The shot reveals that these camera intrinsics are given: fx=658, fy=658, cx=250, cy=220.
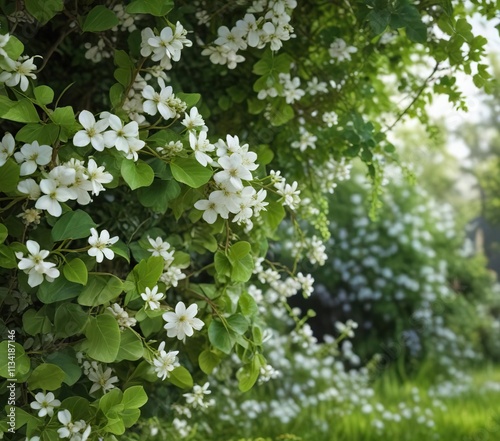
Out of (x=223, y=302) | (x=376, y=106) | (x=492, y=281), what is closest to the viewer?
(x=223, y=302)

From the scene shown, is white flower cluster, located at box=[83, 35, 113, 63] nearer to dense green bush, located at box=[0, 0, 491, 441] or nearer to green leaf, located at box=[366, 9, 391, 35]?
dense green bush, located at box=[0, 0, 491, 441]

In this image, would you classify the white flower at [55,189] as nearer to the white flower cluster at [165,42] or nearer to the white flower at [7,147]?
the white flower at [7,147]

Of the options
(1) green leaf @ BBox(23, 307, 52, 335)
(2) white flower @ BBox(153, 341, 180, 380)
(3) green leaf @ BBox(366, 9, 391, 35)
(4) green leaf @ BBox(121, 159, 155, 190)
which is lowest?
(1) green leaf @ BBox(23, 307, 52, 335)

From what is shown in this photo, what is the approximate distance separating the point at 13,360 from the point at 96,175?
394mm

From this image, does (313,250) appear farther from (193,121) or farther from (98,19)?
(98,19)

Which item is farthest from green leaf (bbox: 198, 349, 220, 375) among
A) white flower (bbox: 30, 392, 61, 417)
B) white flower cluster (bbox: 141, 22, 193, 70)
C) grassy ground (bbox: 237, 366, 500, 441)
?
grassy ground (bbox: 237, 366, 500, 441)

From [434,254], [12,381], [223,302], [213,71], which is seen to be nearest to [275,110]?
[213,71]

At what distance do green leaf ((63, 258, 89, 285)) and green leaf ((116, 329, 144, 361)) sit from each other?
0.54 feet

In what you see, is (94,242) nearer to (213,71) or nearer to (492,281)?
(213,71)

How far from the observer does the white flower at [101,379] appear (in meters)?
1.37

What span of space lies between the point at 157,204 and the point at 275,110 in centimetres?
53

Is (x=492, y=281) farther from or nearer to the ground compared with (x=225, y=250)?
farther from the ground

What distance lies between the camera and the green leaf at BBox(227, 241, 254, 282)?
135 cm

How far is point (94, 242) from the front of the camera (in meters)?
1.17
